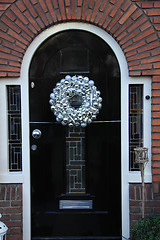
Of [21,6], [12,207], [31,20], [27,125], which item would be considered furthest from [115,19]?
[12,207]

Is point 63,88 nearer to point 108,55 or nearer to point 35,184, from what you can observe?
point 108,55

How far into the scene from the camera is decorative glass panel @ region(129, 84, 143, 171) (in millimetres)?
3078

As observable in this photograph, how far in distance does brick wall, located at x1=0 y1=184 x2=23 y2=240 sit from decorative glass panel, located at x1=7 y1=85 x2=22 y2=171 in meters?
0.22

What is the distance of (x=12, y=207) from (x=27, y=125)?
3.07 ft

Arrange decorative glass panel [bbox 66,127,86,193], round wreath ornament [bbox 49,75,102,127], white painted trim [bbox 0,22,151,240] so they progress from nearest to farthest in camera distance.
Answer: round wreath ornament [bbox 49,75,102,127], white painted trim [bbox 0,22,151,240], decorative glass panel [bbox 66,127,86,193]

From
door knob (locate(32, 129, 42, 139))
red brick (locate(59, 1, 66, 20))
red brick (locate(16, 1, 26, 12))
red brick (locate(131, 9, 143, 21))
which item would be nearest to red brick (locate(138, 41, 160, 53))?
red brick (locate(131, 9, 143, 21))

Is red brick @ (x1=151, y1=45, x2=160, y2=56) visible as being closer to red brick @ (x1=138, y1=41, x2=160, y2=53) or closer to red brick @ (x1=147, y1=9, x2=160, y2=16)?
red brick @ (x1=138, y1=41, x2=160, y2=53)

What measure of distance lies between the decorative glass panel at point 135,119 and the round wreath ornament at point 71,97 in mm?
395

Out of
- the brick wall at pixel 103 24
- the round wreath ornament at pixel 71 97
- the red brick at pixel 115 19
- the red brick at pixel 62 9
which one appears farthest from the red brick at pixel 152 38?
the red brick at pixel 62 9

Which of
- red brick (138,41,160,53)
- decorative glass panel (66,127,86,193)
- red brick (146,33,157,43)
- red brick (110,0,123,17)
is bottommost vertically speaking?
decorative glass panel (66,127,86,193)

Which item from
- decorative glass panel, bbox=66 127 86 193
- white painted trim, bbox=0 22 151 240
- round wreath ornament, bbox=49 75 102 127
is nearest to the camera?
round wreath ornament, bbox=49 75 102 127

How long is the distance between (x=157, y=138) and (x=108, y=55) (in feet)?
3.55

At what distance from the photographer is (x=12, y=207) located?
10.0 ft

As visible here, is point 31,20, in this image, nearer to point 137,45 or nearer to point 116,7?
point 116,7
